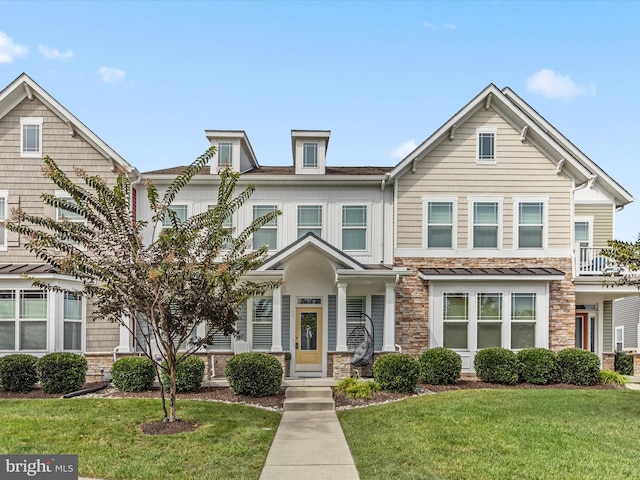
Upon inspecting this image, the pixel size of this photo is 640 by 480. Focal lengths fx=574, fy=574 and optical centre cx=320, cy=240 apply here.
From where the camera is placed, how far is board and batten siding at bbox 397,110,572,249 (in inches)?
692

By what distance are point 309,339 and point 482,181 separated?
23.7 ft

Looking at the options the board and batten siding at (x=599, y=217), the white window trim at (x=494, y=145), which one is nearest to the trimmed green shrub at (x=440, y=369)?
the white window trim at (x=494, y=145)

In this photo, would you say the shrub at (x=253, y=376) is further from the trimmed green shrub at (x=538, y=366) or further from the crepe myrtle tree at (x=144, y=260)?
the trimmed green shrub at (x=538, y=366)

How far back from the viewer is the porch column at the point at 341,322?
51.7ft

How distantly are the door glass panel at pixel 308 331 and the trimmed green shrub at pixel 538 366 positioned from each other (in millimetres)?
5950

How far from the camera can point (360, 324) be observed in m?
17.6

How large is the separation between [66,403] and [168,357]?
3.79 meters

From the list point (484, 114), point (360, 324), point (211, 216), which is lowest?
point (360, 324)

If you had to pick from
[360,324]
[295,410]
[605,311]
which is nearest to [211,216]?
[295,410]

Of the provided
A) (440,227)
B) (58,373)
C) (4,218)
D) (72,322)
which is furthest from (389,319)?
(4,218)

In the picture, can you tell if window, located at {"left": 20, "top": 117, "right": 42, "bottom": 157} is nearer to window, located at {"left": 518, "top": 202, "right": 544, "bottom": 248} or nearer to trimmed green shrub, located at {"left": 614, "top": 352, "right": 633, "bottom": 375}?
window, located at {"left": 518, "top": 202, "right": 544, "bottom": 248}

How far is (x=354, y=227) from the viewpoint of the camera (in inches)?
704

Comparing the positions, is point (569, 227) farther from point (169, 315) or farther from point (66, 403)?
point (66, 403)

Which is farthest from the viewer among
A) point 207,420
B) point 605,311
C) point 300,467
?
point 605,311
